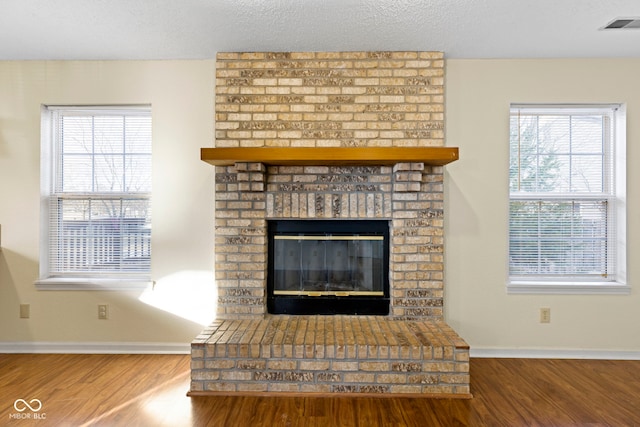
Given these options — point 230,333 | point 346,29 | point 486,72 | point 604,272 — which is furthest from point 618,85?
point 230,333

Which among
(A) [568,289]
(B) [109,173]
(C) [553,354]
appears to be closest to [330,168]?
(B) [109,173]

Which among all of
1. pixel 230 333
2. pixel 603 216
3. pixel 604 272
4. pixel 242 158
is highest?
pixel 242 158

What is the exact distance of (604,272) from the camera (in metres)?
3.20

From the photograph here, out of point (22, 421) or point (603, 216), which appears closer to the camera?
point (22, 421)

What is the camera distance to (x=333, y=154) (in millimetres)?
2619

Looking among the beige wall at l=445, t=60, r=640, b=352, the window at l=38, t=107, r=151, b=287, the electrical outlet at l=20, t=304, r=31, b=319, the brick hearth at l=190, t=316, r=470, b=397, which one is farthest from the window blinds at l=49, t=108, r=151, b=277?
the beige wall at l=445, t=60, r=640, b=352

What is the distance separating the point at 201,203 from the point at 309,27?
1.52m

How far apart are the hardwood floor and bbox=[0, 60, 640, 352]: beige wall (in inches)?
12.6

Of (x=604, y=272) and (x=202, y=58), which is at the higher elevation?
(x=202, y=58)

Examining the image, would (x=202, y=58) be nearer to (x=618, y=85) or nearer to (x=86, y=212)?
(x=86, y=212)

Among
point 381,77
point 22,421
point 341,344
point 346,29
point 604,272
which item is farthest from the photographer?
point 604,272

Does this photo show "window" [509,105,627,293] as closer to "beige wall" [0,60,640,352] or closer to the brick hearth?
"beige wall" [0,60,640,352]

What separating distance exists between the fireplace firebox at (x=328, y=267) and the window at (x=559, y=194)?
3.60ft

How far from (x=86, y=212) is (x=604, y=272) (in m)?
4.20
